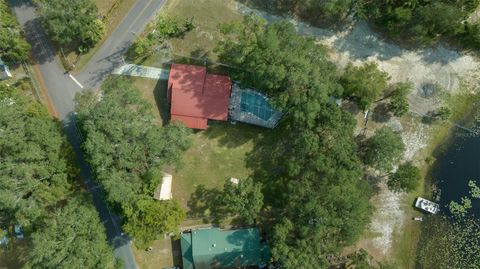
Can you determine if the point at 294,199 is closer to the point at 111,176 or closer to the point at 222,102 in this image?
the point at 222,102

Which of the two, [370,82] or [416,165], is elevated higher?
[370,82]

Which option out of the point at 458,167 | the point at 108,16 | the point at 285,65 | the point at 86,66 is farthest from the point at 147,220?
the point at 458,167

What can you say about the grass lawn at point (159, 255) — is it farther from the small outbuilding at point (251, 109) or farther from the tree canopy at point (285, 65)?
the tree canopy at point (285, 65)

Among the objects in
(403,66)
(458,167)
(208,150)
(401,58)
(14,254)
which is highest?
(401,58)

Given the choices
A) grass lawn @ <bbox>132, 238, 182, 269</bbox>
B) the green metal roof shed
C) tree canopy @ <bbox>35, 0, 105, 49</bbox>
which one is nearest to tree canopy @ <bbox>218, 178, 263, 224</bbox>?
Result: the green metal roof shed

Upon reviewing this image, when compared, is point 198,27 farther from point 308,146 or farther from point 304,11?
point 308,146

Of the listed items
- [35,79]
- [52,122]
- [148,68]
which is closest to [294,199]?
[148,68]
